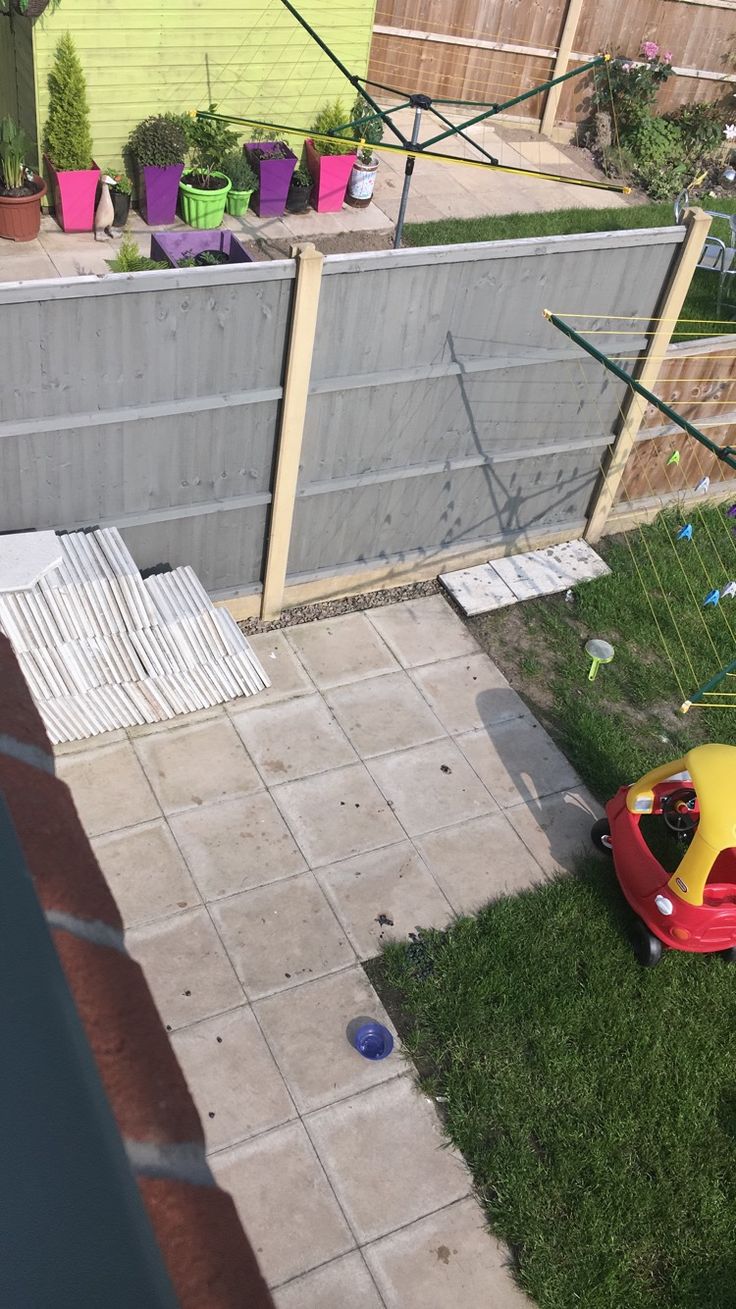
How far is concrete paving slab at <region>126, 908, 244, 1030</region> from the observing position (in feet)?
21.5

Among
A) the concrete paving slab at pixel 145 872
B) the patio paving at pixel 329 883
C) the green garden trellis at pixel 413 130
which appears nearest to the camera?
the patio paving at pixel 329 883

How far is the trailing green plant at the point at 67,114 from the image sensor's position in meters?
12.2

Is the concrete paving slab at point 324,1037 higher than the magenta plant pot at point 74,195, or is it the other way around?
the magenta plant pot at point 74,195

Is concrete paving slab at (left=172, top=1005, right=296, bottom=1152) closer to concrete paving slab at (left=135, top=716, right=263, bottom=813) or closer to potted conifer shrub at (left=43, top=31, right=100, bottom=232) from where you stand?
concrete paving slab at (left=135, top=716, right=263, bottom=813)

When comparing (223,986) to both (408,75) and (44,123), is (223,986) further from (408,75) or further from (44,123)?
(408,75)

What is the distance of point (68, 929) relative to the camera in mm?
1997

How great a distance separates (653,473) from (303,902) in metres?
5.54

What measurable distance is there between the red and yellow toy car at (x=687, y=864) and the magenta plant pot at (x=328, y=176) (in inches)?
383

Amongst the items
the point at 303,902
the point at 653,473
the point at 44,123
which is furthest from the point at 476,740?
the point at 44,123

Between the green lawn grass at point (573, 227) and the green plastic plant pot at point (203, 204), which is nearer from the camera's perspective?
the green plastic plant pot at point (203, 204)

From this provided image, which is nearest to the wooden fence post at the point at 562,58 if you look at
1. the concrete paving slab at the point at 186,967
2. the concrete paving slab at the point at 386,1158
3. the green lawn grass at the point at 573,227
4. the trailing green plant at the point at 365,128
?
the green lawn grass at the point at 573,227

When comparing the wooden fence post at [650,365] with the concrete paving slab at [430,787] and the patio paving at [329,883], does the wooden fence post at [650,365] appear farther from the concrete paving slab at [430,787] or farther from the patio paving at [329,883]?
the concrete paving slab at [430,787]

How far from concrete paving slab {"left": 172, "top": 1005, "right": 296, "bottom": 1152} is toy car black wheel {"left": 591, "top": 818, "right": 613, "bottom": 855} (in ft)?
8.88

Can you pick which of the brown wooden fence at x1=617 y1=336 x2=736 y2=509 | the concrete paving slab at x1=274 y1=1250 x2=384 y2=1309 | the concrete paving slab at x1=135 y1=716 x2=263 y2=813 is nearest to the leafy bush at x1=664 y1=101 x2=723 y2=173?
the brown wooden fence at x1=617 y1=336 x2=736 y2=509
